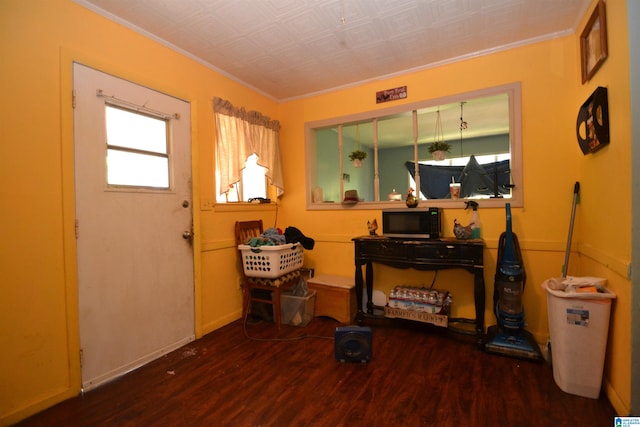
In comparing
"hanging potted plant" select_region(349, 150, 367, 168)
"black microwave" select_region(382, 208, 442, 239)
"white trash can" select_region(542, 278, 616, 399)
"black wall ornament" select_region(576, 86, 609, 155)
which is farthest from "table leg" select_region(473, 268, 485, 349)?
"hanging potted plant" select_region(349, 150, 367, 168)

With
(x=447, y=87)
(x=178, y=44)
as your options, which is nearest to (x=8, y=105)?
(x=178, y=44)

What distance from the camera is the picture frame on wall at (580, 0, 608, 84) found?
1.73 meters

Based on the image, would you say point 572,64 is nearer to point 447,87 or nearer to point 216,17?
point 447,87

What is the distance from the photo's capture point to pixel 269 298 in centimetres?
296

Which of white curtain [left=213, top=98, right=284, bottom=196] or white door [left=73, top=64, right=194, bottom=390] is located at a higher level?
white curtain [left=213, top=98, right=284, bottom=196]

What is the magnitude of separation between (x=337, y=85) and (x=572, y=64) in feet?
6.85

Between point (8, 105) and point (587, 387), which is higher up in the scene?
point (8, 105)

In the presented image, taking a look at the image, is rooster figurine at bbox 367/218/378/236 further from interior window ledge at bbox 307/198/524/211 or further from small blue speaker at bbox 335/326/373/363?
small blue speaker at bbox 335/326/373/363

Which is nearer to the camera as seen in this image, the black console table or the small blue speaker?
the small blue speaker

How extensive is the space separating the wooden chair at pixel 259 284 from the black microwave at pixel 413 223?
3.52 ft

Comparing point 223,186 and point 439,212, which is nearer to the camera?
point 439,212

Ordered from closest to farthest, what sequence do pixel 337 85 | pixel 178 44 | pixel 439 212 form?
1. pixel 178 44
2. pixel 439 212
3. pixel 337 85

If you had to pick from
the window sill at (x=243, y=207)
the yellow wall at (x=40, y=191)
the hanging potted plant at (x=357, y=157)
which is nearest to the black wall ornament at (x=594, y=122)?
the hanging potted plant at (x=357, y=157)

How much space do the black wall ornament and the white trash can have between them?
2.88 feet
